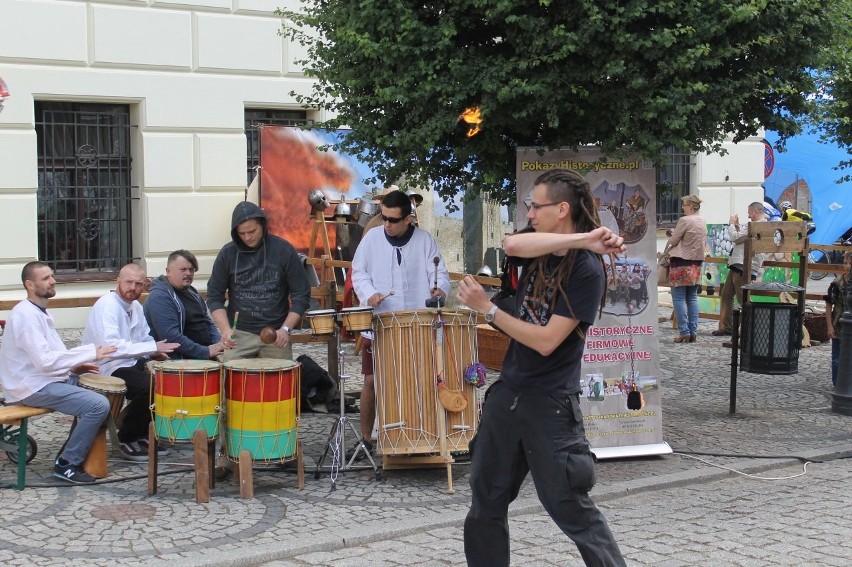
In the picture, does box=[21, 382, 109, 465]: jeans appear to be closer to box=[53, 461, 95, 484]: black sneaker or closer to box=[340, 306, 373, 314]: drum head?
box=[53, 461, 95, 484]: black sneaker

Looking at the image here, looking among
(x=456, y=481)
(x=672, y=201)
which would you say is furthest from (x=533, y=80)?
(x=672, y=201)

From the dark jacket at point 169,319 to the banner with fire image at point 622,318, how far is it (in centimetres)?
255

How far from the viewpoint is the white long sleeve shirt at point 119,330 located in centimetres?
766

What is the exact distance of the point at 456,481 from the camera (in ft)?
23.8

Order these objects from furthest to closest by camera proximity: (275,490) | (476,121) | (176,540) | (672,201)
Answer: (672,201), (476,121), (275,490), (176,540)

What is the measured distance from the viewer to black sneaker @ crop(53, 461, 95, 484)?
274 inches

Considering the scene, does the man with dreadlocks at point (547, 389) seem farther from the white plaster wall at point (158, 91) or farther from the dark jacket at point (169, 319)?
the white plaster wall at point (158, 91)

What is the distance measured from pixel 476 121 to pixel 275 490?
272 centimetres

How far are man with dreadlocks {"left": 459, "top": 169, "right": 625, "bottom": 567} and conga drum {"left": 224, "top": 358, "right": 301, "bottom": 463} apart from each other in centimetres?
229

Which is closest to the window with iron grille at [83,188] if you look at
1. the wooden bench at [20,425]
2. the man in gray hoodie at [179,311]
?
the man in gray hoodie at [179,311]

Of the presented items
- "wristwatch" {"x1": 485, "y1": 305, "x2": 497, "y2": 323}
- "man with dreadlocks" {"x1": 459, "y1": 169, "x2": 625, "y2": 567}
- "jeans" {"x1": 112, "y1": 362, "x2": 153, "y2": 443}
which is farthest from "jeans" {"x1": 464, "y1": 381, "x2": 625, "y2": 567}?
"jeans" {"x1": 112, "y1": 362, "x2": 153, "y2": 443}

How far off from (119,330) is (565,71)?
3.53m

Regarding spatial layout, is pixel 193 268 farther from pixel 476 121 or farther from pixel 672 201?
pixel 672 201

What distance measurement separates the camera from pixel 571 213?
4.49 metres
